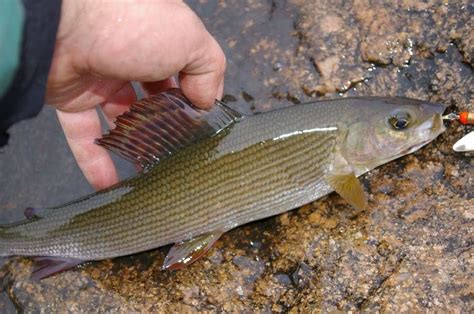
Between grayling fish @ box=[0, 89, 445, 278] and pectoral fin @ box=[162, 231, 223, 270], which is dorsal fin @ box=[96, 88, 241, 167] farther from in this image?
pectoral fin @ box=[162, 231, 223, 270]

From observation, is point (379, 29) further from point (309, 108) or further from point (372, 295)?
point (372, 295)

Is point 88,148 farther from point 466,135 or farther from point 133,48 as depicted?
point 466,135

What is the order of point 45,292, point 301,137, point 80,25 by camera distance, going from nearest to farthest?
point 80,25
point 301,137
point 45,292

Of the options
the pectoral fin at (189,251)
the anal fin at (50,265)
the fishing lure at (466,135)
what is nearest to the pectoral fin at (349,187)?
the fishing lure at (466,135)

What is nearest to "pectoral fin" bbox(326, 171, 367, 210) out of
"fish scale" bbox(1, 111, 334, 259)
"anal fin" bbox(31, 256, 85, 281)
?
"fish scale" bbox(1, 111, 334, 259)

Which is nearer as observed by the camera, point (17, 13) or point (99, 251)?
point (17, 13)

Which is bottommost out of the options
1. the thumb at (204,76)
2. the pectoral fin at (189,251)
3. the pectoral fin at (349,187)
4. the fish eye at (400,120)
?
the pectoral fin at (189,251)

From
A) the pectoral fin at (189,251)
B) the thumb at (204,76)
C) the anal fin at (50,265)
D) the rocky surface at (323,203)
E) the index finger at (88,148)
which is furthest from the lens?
the index finger at (88,148)

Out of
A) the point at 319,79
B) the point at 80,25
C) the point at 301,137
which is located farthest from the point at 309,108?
the point at 80,25

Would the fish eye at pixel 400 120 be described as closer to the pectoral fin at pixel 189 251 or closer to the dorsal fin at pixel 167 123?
the dorsal fin at pixel 167 123
